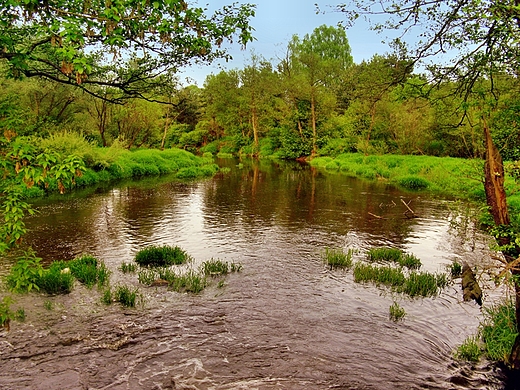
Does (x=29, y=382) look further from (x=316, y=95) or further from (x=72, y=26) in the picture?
(x=316, y=95)

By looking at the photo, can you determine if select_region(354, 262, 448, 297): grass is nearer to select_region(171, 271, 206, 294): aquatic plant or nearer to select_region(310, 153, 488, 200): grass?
select_region(171, 271, 206, 294): aquatic plant

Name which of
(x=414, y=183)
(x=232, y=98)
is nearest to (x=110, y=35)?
(x=414, y=183)

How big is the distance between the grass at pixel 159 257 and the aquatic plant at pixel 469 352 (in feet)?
28.7

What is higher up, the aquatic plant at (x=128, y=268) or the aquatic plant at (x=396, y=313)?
the aquatic plant at (x=128, y=268)

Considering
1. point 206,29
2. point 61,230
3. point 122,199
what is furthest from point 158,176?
point 206,29

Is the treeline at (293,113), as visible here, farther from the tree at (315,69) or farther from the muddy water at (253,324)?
the muddy water at (253,324)

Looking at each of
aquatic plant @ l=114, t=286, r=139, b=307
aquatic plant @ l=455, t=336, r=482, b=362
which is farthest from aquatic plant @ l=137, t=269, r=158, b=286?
aquatic plant @ l=455, t=336, r=482, b=362

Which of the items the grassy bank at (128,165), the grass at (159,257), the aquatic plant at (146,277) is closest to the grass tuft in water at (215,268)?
the grass at (159,257)

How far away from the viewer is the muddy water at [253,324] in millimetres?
7555

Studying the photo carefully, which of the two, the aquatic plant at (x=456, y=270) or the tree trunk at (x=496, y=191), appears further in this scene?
the aquatic plant at (x=456, y=270)

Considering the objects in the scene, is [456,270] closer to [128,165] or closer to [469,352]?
[469,352]

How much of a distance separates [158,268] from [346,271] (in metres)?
6.23

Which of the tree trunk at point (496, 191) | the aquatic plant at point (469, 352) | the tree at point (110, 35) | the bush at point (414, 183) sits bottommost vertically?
the aquatic plant at point (469, 352)

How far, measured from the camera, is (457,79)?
880 centimetres
